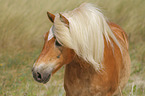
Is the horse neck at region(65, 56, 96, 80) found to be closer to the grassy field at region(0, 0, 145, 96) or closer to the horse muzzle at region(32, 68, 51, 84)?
the horse muzzle at region(32, 68, 51, 84)

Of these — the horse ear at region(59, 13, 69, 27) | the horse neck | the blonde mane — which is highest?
the horse ear at region(59, 13, 69, 27)

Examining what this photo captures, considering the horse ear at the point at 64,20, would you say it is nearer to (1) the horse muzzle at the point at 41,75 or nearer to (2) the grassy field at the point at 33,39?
(1) the horse muzzle at the point at 41,75

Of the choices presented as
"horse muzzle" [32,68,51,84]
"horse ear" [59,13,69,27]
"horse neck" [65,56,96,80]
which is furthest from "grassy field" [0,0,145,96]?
"horse ear" [59,13,69,27]

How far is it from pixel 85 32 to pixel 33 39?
3.34m

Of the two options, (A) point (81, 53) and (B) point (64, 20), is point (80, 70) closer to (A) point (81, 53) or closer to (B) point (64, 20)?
(A) point (81, 53)

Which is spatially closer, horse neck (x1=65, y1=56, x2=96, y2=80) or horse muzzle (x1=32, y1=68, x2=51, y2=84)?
horse muzzle (x1=32, y1=68, x2=51, y2=84)

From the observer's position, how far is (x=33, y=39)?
210 inches

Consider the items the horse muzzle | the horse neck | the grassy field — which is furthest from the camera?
the grassy field

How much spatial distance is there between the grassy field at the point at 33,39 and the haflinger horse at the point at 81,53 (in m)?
1.17

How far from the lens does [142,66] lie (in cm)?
486

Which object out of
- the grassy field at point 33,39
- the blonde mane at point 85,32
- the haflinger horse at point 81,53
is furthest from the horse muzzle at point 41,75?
the grassy field at point 33,39

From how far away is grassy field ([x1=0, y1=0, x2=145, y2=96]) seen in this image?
12.8ft

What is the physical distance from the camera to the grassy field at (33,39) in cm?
390

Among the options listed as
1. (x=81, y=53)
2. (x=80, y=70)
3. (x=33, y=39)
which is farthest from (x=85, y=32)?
(x=33, y=39)
